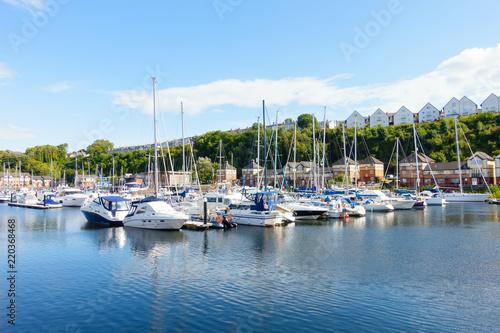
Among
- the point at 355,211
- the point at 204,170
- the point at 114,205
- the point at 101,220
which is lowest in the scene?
the point at 355,211

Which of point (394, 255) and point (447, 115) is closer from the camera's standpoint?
point (394, 255)

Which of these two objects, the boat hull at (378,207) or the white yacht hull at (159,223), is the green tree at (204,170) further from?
the white yacht hull at (159,223)

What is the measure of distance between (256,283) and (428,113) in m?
135

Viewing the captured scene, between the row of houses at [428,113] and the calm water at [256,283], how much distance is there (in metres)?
95.6

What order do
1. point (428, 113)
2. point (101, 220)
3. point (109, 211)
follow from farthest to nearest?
1. point (428, 113)
2. point (101, 220)
3. point (109, 211)

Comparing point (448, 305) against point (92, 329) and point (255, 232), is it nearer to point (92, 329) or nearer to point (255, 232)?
point (92, 329)

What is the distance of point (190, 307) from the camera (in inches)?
562

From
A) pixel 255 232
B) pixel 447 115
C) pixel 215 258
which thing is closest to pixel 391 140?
pixel 447 115

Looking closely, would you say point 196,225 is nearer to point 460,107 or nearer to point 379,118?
point 379,118

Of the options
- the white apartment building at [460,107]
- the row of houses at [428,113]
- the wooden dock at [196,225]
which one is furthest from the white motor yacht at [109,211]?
the white apartment building at [460,107]

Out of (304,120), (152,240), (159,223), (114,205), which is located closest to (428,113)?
(304,120)

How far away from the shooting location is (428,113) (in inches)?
5192

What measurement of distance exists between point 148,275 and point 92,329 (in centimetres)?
648

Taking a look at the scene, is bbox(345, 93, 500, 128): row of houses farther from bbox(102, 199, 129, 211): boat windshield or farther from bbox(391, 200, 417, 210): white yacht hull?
bbox(102, 199, 129, 211): boat windshield
